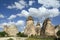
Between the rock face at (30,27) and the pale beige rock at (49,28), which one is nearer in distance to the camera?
the pale beige rock at (49,28)

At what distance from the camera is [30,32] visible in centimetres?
12138

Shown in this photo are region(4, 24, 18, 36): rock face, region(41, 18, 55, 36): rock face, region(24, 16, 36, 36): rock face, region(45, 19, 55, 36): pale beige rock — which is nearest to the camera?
region(41, 18, 55, 36): rock face

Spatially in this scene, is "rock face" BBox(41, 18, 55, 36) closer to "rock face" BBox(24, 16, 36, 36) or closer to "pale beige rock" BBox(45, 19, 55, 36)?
"pale beige rock" BBox(45, 19, 55, 36)

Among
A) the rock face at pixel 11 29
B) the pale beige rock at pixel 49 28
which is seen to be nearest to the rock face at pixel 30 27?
the pale beige rock at pixel 49 28

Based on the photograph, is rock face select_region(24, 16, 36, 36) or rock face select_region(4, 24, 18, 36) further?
rock face select_region(4, 24, 18, 36)

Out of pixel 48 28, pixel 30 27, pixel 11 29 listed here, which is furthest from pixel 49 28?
pixel 11 29

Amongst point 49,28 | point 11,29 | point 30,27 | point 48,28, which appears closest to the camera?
point 48,28

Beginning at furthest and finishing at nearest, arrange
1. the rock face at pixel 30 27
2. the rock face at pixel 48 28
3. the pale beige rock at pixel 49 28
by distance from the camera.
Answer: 1. the rock face at pixel 30 27
2. the pale beige rock at pixel 49 28
3. the rock face at pixel 48 28

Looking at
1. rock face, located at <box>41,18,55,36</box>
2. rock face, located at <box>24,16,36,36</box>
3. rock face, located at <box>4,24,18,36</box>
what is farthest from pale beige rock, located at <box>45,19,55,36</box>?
rock face, located at <box>4,24,18,36</box>

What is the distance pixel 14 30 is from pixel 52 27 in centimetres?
3442

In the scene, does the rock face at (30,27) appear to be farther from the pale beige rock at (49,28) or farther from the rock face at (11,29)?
the rock face at (11,29)

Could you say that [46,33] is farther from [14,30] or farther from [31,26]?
[14,30]

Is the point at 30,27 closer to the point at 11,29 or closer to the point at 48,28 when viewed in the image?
the point at 48,28

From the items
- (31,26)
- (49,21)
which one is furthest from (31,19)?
(49,21)
